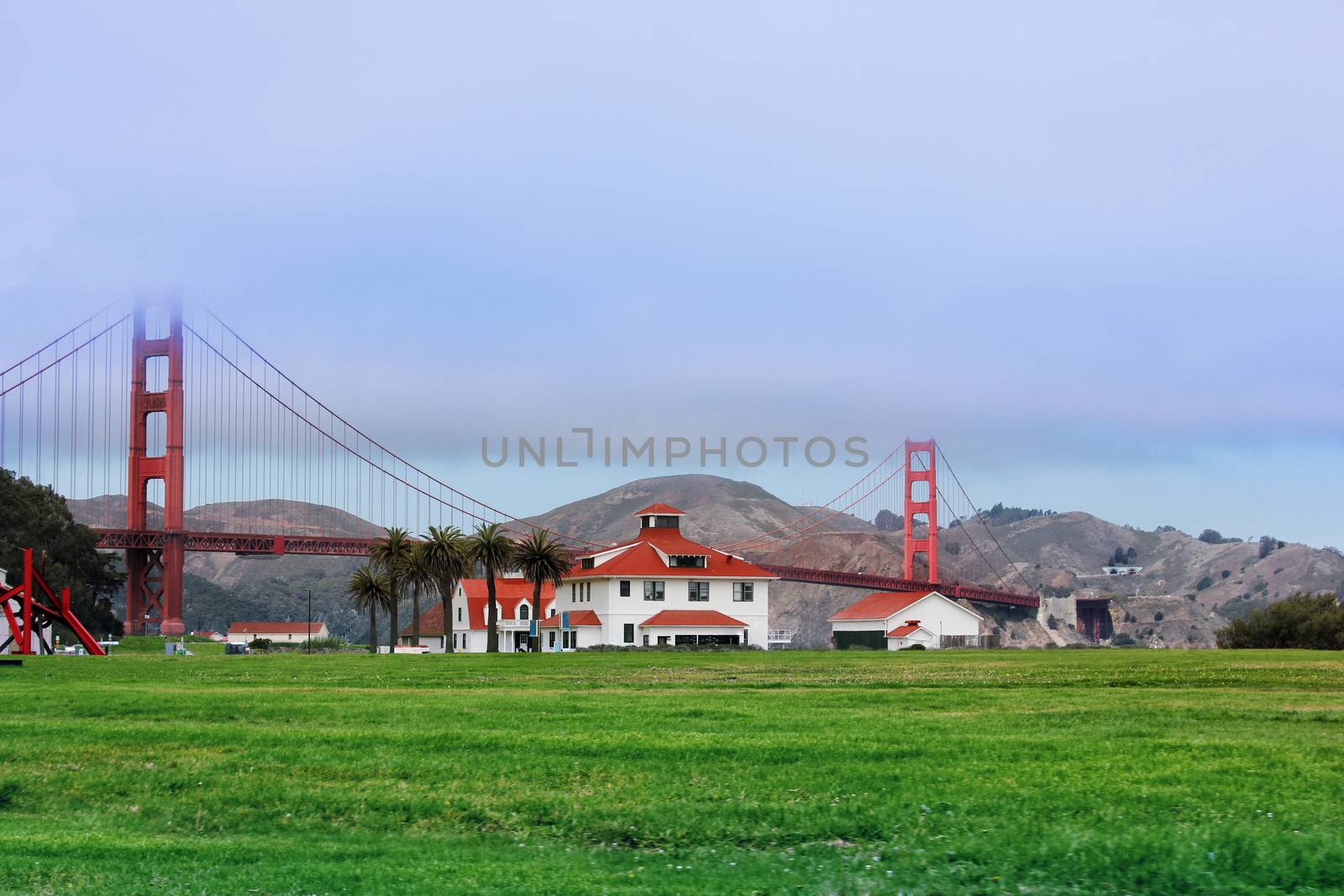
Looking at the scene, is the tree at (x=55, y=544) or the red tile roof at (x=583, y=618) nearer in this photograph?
the red tile roof at (x=583, y=618)

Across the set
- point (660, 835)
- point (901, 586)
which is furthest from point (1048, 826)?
point (901, 586)

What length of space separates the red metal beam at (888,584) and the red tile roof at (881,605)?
2.20 metres

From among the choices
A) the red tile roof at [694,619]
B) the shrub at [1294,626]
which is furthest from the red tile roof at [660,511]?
the shrub at [1294,626]

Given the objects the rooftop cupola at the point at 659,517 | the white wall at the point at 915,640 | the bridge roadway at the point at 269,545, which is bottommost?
the white wall at the point at 915,640

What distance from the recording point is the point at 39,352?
123 m

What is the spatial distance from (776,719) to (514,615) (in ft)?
331

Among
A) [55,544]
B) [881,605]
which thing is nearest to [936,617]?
[881,605]

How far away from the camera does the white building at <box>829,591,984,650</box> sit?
Answer: 10600cm

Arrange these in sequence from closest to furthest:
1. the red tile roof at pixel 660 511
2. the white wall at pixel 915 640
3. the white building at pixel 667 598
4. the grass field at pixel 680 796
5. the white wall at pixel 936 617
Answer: the grass field at pixel 680 796, the white building at pixel 667 598, the white wall at pixel 915 640, the white wall at pixel 936 617, the red tile roof at pixel 660 511

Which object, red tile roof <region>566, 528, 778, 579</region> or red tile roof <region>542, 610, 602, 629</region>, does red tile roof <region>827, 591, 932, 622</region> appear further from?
red tile roof <region>542, 610, 602, 629</region>

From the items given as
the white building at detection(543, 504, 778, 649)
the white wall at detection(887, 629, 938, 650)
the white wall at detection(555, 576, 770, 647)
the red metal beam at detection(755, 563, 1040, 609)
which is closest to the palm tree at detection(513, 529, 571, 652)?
the white wall at detection(555, 576, 770, 647)

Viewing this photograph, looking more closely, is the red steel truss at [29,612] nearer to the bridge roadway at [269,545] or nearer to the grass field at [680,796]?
the grass field at [680,796]

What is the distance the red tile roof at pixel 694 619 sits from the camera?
318 ft

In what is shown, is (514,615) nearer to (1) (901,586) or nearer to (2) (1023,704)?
(1) (901,586)
